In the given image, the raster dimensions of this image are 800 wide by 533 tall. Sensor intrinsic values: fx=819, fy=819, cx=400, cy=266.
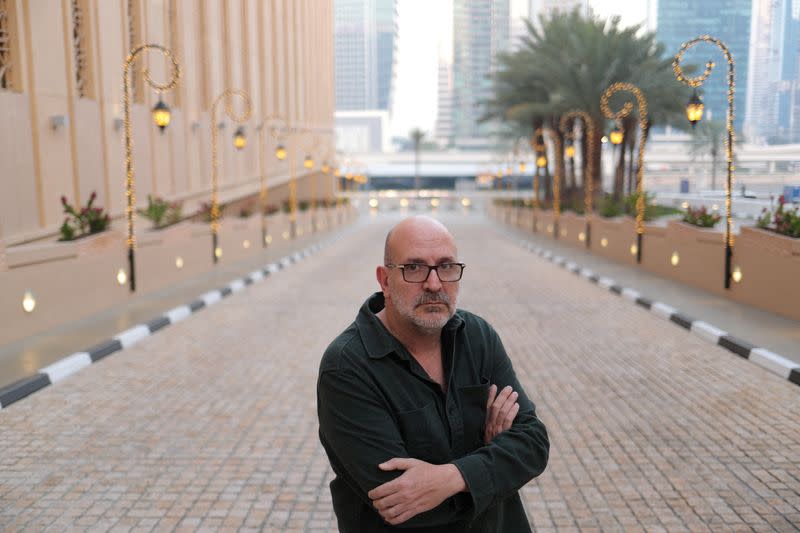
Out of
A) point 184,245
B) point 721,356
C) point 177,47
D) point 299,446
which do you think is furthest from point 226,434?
point 177,47

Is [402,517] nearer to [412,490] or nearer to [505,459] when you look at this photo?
[412,490]

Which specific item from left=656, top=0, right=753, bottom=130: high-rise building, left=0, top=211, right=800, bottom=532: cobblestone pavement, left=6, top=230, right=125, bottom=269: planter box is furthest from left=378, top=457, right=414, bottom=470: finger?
left=656, top=0, right=753, bottom=130: high-rise building

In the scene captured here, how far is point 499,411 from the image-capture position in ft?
8.82

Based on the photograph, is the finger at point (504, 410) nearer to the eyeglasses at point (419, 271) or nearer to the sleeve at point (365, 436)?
the sleeve at point (365, 436)

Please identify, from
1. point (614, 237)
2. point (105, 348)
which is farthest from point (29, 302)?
point (614, 237)

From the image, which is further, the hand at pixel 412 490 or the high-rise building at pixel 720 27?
the high-rise building at pixel 720 27

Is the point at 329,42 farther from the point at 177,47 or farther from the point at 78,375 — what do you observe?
the point at 78,375

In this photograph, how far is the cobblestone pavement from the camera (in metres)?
5.19

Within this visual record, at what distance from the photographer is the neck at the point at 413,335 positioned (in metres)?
2.68

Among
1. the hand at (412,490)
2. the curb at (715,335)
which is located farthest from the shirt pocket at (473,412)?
the curb at (715,335)

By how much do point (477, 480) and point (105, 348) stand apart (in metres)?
9.01

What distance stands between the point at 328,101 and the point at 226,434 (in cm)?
7134

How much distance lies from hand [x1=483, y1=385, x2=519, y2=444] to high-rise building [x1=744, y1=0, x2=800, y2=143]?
16.3m

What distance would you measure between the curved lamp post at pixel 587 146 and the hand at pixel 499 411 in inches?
960
